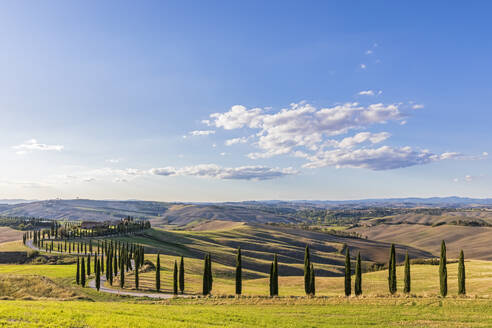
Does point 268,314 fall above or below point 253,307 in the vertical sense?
above

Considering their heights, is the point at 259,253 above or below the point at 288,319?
below

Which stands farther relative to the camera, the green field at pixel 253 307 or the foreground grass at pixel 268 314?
the green field at pixel 253 307

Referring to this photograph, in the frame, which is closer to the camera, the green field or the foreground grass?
the foreground grass

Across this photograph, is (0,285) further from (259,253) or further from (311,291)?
(259,253)

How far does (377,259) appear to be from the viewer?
197m

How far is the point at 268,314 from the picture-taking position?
37688 mm

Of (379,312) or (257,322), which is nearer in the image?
(257,322)

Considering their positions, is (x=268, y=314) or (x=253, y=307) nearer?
(x=268, y=314)

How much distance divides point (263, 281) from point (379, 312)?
5670 cm

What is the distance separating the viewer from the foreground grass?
74.4ft

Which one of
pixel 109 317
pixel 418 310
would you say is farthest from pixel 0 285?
pixel 418 310

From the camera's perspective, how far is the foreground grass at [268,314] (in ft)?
74.4

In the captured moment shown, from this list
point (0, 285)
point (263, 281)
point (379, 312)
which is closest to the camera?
point (379, 312)

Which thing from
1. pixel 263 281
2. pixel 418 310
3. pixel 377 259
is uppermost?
pixel 418 310
